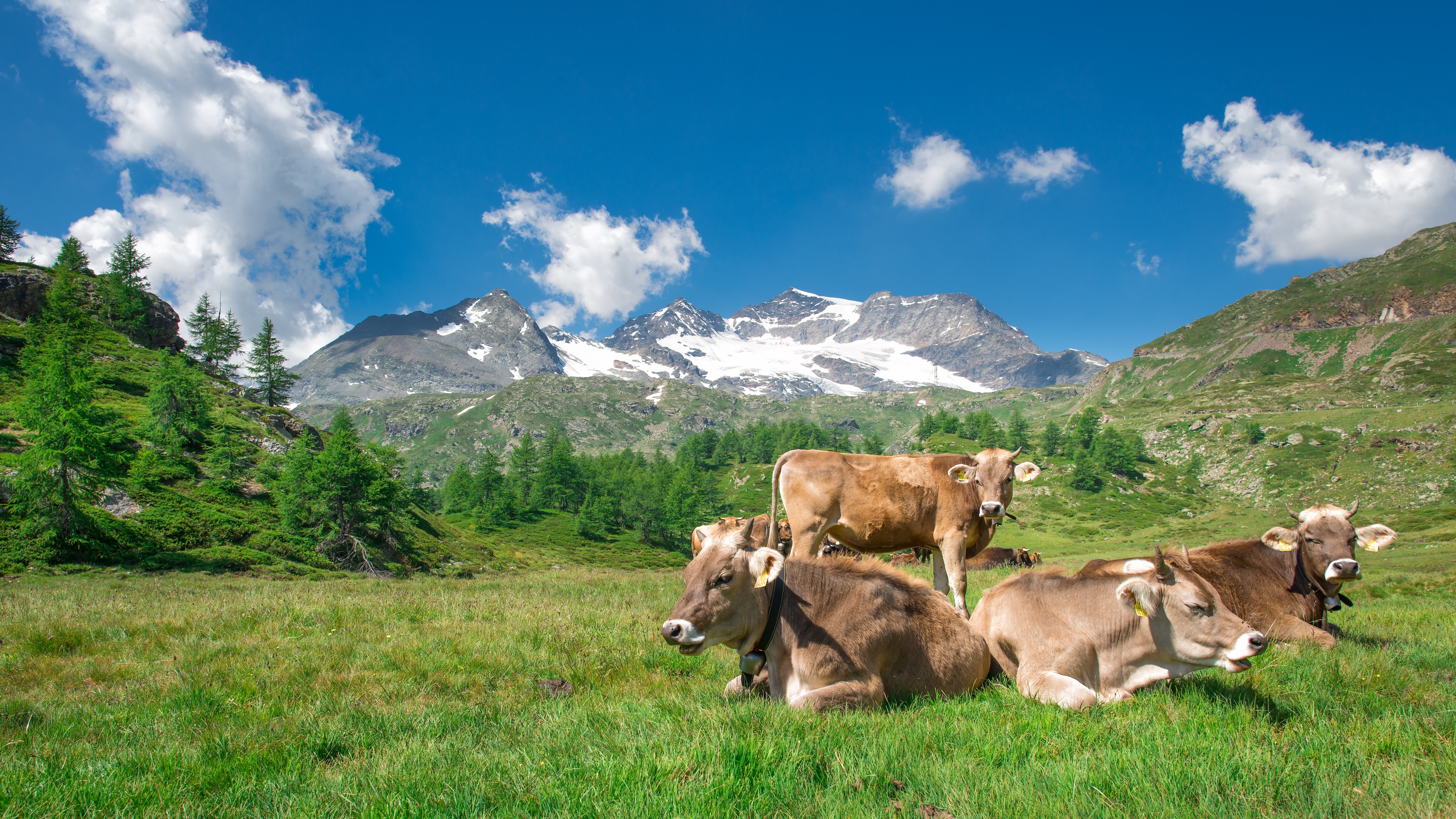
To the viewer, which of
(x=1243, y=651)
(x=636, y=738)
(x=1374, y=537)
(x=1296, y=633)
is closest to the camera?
(x=636, y=738)

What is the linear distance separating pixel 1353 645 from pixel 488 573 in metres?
49.8

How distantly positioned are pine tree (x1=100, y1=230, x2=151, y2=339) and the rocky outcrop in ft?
2.97

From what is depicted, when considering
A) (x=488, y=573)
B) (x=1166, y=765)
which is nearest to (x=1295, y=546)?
(x=1166, y=765)

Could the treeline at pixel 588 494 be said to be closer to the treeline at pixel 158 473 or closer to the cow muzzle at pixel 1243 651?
Result: the treeline at pixel 158 473

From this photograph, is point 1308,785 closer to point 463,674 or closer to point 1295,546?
point 1295,546

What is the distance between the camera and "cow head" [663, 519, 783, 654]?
5.49m

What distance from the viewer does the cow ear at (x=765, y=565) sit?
216 inches

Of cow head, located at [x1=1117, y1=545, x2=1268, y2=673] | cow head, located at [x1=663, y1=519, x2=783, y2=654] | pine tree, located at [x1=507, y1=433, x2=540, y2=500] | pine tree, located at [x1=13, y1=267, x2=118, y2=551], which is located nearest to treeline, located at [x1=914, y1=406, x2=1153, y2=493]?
pine tree, located at [x1=507, y1=433, x2=540, y2=500]

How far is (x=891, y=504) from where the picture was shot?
37.6ft

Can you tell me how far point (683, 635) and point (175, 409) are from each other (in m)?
62.1

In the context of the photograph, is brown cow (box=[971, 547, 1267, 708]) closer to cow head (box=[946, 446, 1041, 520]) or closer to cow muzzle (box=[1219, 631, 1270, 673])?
cow muzzle (box=[1219, 631, 1270, 673])

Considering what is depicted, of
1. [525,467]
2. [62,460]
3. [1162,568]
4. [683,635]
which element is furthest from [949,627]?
[525,467]

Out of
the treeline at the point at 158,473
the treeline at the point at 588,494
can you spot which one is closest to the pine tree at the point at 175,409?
the treeline at the point at 158,473

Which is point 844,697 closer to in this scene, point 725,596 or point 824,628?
point 824,628
